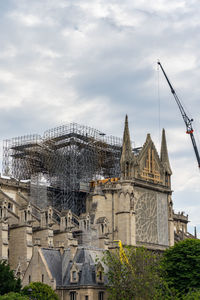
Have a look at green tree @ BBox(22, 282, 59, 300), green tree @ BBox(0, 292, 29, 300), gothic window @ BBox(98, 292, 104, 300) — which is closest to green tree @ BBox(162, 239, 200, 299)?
gothic window @ BBox(98, 292, 104, 300)

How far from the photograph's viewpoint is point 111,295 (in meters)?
65.9

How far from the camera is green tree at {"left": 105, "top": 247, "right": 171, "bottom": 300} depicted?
6513 centimetres

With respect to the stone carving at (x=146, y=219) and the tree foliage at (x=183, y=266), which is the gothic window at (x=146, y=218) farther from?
the tree foliage at (x=183, y=266)

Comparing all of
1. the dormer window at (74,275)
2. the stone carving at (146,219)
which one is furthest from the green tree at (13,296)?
the stone carving at (146,219)

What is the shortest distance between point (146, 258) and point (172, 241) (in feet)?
114

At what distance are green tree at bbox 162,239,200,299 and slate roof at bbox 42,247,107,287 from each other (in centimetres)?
707

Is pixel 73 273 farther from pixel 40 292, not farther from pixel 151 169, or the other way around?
pixel 151 169

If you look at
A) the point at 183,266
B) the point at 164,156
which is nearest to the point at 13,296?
the point at 183,266

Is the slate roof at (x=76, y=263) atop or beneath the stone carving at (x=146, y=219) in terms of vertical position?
beneath

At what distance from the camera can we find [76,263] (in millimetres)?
69312

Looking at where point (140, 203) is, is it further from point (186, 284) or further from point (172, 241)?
point (186, 284)

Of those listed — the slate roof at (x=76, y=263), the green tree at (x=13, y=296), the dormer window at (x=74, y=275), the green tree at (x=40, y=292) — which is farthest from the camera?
the dormer window at (x=74, y=275)

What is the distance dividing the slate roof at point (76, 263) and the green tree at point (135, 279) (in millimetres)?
1863

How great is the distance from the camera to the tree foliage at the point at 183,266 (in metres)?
69.9
